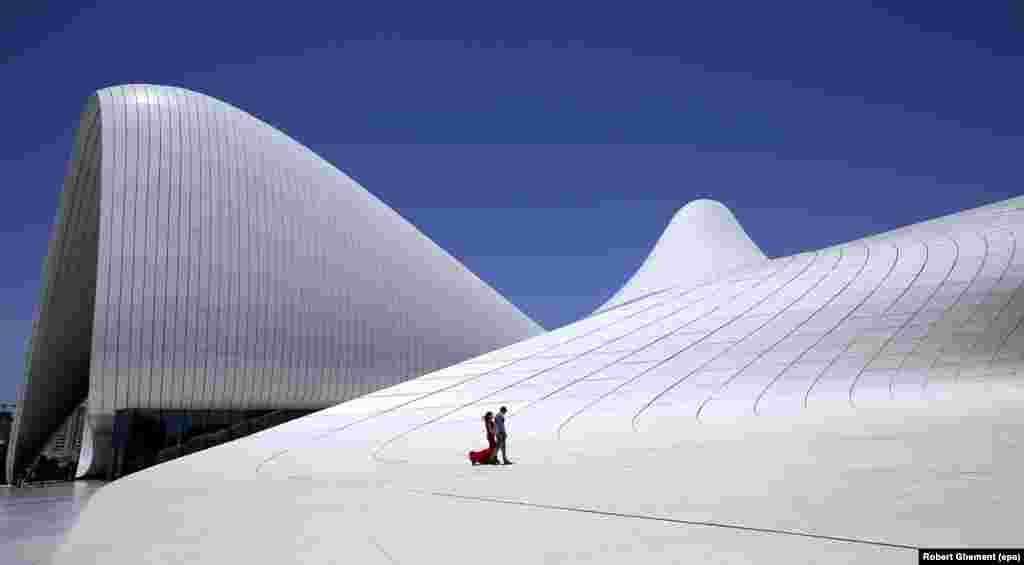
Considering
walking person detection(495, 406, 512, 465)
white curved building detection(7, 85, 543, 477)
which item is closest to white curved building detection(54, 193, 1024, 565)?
walking person detection(495, 406, 512, 465)

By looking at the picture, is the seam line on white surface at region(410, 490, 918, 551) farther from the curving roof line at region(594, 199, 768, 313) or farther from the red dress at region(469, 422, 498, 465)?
the curving roof line at region(594, 199, 768, 313)

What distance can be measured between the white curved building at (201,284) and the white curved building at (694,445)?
12380 millimetres

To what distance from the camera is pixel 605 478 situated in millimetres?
8312

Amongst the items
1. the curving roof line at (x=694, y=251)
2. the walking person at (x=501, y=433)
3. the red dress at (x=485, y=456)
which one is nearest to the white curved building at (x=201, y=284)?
the red dress at (x=485, y=456)

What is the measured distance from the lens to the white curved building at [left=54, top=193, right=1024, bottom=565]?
5367 mm

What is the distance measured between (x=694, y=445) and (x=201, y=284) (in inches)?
856

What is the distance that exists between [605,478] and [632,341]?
1091 centimetres

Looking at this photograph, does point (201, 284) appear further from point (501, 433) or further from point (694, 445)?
point (694, 445)

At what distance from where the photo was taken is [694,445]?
34.8 ft

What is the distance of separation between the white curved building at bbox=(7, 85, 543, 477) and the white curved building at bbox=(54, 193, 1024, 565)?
12.4 metres

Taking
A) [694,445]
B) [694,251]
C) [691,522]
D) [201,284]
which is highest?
[694,251]

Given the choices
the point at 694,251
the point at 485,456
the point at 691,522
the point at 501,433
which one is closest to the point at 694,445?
the point at 501,433

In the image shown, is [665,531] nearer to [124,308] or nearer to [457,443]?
[457,443]

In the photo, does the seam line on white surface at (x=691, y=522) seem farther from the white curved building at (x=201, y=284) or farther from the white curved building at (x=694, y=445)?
the white curved building at (x=201, y=284)
